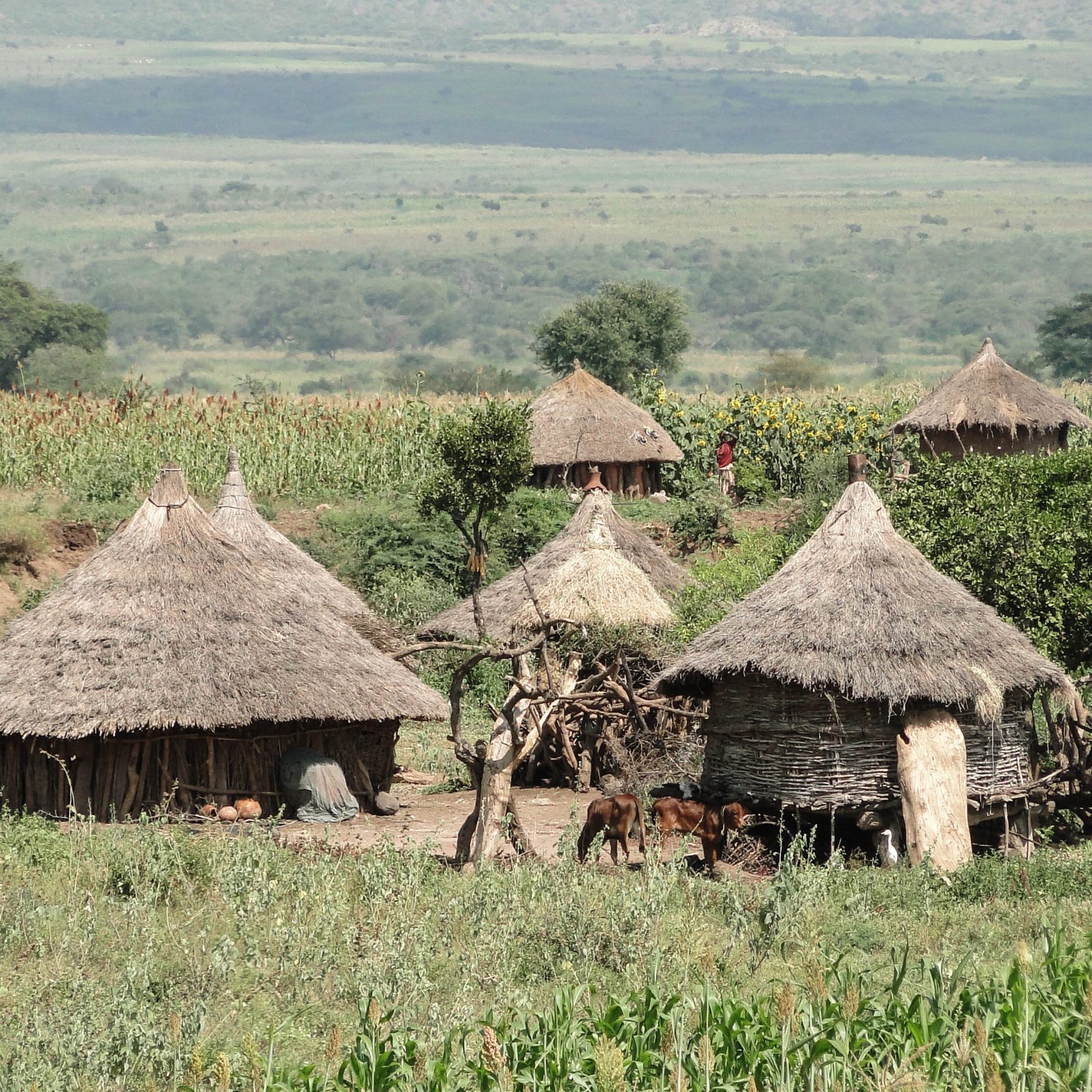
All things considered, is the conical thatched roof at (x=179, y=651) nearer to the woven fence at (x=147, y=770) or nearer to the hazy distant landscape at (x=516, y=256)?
the woven fence at (x=147, y=770)

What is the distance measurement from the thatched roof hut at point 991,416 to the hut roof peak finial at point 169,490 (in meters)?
15.1

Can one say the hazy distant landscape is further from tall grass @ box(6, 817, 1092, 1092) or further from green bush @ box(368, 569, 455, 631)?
tall grass @ box(6, 817, 1092, 1092)

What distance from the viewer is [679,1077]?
6266 millimetres

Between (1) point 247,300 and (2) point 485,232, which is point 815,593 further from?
(2) point 485,232

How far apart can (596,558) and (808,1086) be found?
1121 cm

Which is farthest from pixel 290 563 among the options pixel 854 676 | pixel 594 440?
pixel 594 440

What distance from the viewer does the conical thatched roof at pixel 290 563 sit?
57.6ft

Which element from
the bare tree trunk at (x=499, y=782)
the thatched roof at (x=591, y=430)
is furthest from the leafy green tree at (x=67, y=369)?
the bare tree trunk at (x=499, y=782)

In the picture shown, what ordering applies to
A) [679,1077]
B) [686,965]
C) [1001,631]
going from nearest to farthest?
[679,1077] < [686,965] < [1001,631]

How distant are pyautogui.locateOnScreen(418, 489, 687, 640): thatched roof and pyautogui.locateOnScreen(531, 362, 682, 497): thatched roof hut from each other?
9231mm

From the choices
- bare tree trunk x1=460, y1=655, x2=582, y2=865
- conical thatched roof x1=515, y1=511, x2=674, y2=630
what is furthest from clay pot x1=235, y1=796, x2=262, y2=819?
conical thatched roof x1=515, y1=511, x2=674, y2=630

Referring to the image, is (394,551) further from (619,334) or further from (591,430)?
(619,334)

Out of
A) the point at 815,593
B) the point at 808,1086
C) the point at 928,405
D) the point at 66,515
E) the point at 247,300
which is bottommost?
the point at 808,1086

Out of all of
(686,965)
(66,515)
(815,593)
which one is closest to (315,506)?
(66,515)
